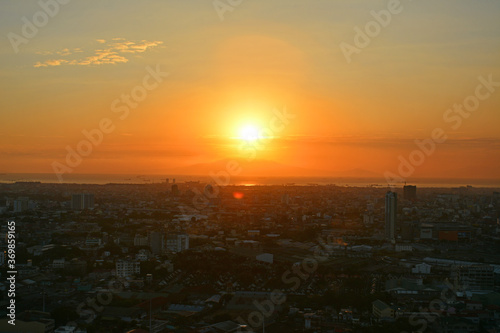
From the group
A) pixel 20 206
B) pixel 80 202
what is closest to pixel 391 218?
pixel 80 202

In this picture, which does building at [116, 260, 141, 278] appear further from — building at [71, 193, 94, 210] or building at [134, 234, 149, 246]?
building at [71, 193, 94, 210]

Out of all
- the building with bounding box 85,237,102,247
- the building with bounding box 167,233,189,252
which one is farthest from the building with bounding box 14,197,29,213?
the building with bounding box 167,233,189,252

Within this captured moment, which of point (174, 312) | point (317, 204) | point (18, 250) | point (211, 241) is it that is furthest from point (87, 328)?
point (317, 204)

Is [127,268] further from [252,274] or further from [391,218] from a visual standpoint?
[391,218]

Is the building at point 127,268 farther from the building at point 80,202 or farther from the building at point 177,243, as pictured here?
the building at point 80,202

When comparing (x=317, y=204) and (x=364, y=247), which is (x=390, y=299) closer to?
(x=364, y=247)

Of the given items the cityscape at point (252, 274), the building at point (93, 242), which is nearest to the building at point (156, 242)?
the cityscape at point (252, 274)
